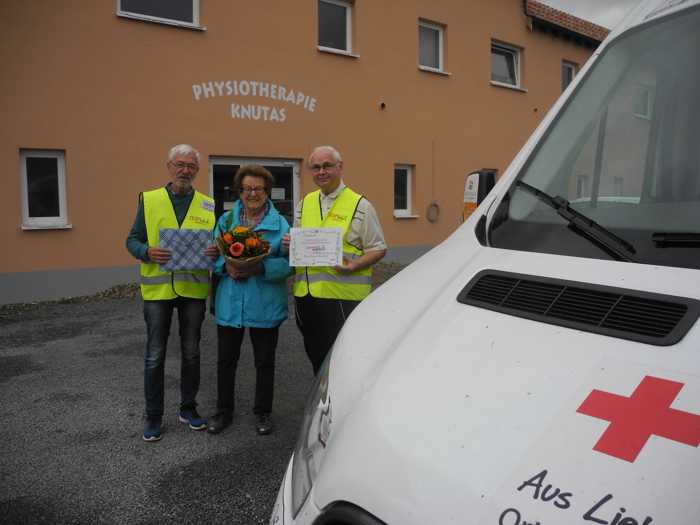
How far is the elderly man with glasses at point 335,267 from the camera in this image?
3629 mm

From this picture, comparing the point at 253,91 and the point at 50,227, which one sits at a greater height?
the point at 253,91

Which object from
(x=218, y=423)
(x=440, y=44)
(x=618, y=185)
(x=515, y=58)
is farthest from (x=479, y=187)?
(x=515, y=58)

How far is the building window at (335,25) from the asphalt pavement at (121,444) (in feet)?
26.3

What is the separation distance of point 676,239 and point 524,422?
71cm

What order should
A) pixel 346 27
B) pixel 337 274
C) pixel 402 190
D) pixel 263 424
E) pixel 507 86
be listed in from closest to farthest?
1. pixel 337 274
2. pixel 263 424
3. pixel 346 27
4. pixel 402 190
5. pixel 507 86

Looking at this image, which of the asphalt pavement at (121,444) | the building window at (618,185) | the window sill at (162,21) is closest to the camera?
the building window at (618,185)

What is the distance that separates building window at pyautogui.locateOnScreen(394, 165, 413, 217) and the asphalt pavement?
775 centimetres

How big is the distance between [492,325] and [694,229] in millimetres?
609

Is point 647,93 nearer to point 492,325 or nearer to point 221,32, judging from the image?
point 492,325

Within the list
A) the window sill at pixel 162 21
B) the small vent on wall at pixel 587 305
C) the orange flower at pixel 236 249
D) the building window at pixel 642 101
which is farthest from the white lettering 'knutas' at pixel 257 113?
the small vent on wall at pixel 587 305

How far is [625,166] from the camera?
202 centimetres

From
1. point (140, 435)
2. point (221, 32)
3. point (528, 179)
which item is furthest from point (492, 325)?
point (221, 32)

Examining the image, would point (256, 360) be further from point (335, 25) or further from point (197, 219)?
point (335, 25)

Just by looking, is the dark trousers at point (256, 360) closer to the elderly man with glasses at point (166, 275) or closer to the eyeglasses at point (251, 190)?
the elderly man with glasses at point (166, 275)
